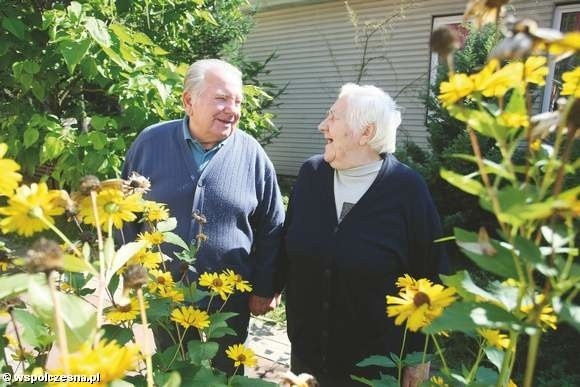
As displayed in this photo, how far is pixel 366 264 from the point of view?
1.92m

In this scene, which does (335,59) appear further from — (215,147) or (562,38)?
(562,38)

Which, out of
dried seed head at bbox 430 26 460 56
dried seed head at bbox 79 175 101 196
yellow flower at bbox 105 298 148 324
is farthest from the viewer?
yellow flower at bbox 105 298 148 324

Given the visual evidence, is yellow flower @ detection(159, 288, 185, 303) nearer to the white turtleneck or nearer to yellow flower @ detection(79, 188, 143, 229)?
yellow flower @ detection(79, 188, 143, 229)

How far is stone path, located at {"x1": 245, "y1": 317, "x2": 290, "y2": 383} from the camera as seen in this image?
10.9 feet

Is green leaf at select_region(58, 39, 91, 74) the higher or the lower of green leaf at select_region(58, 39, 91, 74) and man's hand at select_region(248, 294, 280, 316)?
the higher

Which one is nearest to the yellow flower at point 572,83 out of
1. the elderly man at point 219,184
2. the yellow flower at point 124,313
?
the yellow flower at point 124,313

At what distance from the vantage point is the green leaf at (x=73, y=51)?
2.68 m

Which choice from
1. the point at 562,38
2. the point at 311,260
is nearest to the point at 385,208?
the point at 311,260

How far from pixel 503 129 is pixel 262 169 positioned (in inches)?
74.9

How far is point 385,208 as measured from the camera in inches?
77.0

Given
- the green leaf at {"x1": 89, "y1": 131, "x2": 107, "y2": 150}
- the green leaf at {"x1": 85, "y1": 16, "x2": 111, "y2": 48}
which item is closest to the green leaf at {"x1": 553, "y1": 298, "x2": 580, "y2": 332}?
the green leaf at {"x1": 85, "y1": 16, "x2": 111, "y2": 48}

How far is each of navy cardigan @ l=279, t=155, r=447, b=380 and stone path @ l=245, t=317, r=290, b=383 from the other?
4.40ft

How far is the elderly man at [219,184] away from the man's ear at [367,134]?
602mm

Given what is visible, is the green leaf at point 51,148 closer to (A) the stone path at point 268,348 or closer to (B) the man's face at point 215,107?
(B) the man's face at point 215,107
